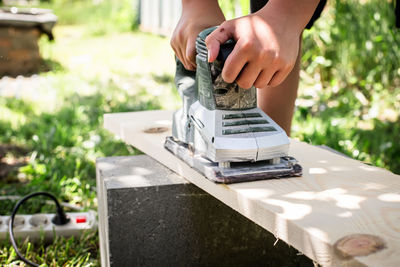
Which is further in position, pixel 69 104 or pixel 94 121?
pixel 69 104

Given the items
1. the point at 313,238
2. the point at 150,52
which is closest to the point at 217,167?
the point at 313,238

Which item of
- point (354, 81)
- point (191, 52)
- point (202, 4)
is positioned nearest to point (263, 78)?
point (191, 52)

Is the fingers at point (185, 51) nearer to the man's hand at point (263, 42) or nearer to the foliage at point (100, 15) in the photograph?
the man's hand at point (263, 42)

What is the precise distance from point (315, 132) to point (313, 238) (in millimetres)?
2080

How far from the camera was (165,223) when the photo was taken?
164cm

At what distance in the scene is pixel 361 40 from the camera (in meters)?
3.96

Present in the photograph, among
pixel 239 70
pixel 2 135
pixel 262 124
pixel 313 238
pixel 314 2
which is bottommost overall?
pixel 2 135

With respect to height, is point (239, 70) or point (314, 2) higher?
point (314, 2)

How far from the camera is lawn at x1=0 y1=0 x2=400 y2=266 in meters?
2.57

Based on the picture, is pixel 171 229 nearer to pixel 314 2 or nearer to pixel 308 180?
pixel 308 180

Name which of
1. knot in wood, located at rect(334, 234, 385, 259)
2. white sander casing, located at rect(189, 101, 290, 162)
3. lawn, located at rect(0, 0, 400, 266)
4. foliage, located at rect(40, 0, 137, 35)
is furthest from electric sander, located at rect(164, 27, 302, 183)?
foliage, located at rect(40, 0, 137, 35)

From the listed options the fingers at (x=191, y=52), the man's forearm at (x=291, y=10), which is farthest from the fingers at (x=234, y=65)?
the fingers at (x=191, y=52)

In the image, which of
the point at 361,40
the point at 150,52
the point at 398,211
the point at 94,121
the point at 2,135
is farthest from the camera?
the point at 150,52

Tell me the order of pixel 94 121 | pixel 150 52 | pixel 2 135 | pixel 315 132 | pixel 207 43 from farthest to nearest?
pixel 150 52, pixel 94 121, pixel 2 135, pixel 315 132, pixel 207 43
